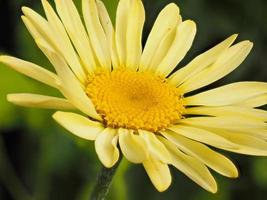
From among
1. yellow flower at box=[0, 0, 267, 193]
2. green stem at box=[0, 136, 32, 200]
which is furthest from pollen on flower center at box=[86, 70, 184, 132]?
green stem at box=[0, 136, 32, 200]

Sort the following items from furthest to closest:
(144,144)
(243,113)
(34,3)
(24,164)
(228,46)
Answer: (24,164)
(34,3)
(228,46)
(243,113)
(144,144)

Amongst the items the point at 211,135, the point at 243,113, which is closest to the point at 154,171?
the point at 211,135

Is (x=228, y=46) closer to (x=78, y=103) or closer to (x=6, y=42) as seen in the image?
(x=78, y=103)

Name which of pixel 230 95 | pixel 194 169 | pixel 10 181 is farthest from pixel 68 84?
pixel 10 181

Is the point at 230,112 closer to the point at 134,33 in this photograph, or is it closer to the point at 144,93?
the point at 144,93

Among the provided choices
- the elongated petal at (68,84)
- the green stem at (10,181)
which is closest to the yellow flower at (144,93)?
the elongated petal at (68,84)

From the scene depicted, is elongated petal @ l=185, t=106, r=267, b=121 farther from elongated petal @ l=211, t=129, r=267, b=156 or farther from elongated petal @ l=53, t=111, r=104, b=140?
elongated petal @ l=53, t=111, r=104, b=140
